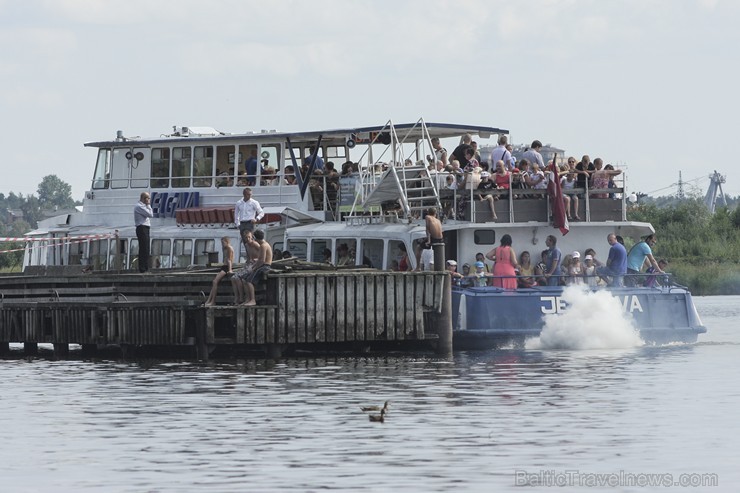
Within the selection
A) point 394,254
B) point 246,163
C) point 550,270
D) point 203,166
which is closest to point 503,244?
point 550,270

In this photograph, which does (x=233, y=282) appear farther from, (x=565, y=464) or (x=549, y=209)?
(x=565, y=464)

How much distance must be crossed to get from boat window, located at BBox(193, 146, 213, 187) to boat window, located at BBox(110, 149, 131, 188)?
208 centimetres

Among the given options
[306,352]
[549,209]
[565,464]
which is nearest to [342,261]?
[306,352]

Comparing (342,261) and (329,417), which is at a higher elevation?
(342,261)

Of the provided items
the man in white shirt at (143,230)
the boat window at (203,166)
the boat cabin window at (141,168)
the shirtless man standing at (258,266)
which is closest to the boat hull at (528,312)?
the shirtless man standing at (258,266)

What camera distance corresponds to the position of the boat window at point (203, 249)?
117ft

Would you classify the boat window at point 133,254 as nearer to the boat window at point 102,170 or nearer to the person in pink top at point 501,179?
the boat window at point 102,170

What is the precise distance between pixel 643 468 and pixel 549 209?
13.4 m

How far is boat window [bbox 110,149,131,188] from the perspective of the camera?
1529 inches

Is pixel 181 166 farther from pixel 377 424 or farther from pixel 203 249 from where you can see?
pixel 377 424

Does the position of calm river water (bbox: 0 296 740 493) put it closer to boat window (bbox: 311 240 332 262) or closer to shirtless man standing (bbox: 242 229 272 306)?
shirtless man standing (bbox: 242 229 272 306)

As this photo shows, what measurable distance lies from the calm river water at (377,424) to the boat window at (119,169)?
859 cm

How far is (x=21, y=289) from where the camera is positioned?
32.2m

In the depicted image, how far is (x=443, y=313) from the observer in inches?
1167
